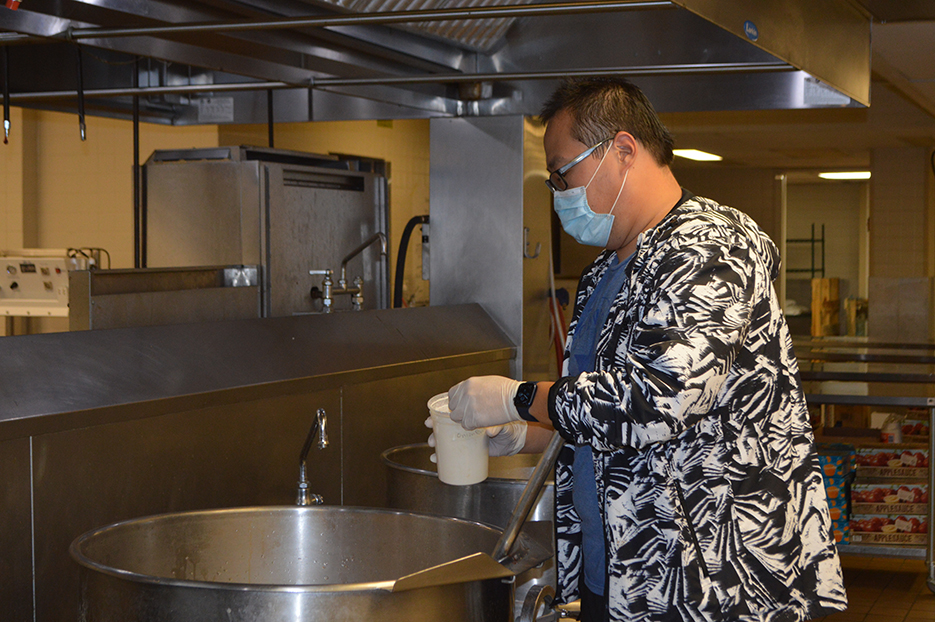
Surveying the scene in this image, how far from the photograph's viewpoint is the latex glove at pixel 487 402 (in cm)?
153

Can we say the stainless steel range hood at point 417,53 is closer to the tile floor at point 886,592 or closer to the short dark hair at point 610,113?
the short dark hair at point 610,113

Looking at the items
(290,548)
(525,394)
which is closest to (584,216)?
(525,394)

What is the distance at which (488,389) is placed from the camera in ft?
5.09

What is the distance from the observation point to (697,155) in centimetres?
930

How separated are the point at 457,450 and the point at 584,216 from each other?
54 cm

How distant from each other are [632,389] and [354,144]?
7.50 meters

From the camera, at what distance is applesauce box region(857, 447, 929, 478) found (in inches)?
169

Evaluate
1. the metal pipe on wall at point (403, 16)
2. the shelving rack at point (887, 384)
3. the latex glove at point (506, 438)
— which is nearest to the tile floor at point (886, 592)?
the shelving rack at point (887, 384)

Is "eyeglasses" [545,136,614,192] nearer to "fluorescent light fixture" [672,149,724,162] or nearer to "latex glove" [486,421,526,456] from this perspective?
"latex glove" [486,421,526,456]

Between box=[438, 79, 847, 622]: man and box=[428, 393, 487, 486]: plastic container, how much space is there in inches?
9.9

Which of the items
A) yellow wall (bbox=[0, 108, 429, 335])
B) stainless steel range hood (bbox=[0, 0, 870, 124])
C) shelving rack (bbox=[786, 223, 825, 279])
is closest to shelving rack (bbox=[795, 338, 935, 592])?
stainless steel range hood (bbox=[0, 0, 870, 124])

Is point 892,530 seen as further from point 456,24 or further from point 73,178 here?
point 73,178

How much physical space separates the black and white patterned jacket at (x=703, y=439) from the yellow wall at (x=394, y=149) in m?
5.95

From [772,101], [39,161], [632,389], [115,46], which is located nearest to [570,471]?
[632,389]
